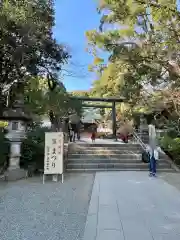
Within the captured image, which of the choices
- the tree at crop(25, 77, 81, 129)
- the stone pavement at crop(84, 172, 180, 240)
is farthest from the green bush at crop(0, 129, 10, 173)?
the tree at crop(25, 77, 81, 129)

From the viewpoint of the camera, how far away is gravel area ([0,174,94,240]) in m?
3.99

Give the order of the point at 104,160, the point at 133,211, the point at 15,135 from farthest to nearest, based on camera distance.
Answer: the point at 104,160 → the point at 15,135 → the point at 133,211

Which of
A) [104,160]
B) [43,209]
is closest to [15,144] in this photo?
[104,160]

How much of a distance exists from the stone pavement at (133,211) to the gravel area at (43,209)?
235 mm

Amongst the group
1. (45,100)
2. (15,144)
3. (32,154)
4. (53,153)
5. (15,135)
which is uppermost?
(45,100)

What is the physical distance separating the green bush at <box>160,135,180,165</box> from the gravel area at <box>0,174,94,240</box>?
5.10 meters

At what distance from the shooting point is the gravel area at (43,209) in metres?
3.99

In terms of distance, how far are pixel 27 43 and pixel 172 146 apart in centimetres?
789

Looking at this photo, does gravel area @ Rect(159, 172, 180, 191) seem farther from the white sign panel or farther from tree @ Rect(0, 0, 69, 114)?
tree @ Rect(0, 0, 69, 114)

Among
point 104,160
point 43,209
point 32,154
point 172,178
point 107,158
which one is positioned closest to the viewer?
point 43,209

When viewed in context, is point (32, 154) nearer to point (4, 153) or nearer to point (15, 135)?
point (4, 153)

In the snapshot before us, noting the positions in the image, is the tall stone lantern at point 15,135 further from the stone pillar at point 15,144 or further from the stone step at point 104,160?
the stone step at point 104,160

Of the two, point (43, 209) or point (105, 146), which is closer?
point (43, 209)

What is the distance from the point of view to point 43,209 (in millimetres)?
5250
